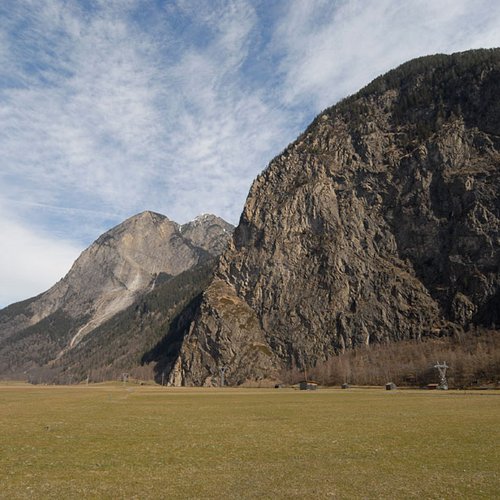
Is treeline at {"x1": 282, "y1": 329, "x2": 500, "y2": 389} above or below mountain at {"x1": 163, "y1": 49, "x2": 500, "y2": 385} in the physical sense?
below

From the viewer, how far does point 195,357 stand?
618ft

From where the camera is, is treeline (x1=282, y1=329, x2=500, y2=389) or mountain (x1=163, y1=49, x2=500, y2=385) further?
mountain (x1=163, y1=49, x2=500, y2=385)

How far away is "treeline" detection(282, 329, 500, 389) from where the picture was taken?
370 ft

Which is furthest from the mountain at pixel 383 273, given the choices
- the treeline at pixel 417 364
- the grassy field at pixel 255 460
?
the grassy field at pixel 255 460

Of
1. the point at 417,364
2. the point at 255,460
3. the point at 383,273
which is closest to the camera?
the point at 255,460

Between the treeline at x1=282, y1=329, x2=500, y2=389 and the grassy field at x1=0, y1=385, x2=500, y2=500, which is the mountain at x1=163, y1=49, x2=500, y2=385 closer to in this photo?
the treeline at x1=282, y1=329, x2=500, y2=389

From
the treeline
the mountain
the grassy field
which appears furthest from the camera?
the mountain

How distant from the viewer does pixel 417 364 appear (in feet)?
449

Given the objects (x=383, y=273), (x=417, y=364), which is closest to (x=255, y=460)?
(x=417, y=364)

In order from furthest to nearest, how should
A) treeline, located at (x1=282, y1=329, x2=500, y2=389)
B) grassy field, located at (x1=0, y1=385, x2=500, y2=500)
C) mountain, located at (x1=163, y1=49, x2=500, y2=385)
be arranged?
mountain, located at (x1=163, y1=49, x2=500, y2=385), treeline, located at (x1=282, y1=329, x2=500, y2=389), grassy field, located at (x1=0, y1=385, x2=500, y2=500)

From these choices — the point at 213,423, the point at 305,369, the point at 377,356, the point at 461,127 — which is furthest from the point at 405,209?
the point at 213,423

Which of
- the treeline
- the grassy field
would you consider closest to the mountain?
the treeline

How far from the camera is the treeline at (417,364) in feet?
370

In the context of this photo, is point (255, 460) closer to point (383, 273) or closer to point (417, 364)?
point (417, 364)
